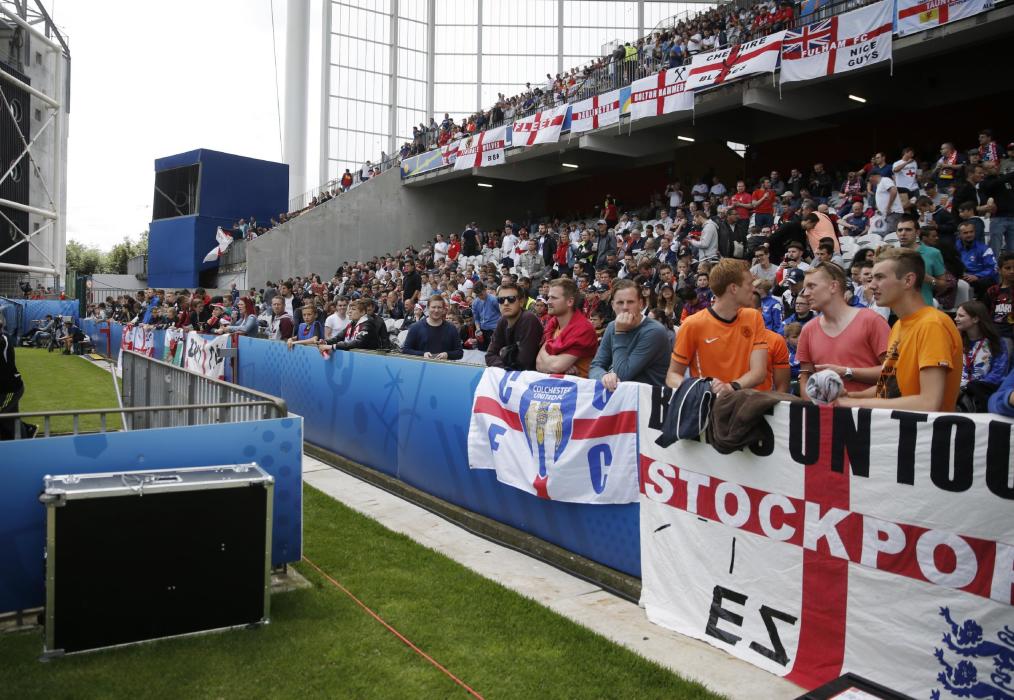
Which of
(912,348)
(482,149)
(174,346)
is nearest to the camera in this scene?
(912,348)

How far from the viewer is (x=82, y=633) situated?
4.15m

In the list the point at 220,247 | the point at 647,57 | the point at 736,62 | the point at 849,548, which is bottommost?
the point at 849,548

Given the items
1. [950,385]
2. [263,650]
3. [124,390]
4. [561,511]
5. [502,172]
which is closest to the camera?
[950,385]

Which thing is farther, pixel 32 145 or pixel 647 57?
pixel 32 145

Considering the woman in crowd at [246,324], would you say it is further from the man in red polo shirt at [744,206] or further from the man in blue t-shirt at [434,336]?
the man in red polo shirt at [744,206]

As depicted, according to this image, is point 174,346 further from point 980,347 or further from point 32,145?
point 32,145

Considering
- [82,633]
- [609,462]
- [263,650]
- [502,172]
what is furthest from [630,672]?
[502,172]

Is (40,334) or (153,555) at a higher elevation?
(40,334)

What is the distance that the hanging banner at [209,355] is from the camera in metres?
13.1

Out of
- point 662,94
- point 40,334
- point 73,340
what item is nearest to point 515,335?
point 662,94

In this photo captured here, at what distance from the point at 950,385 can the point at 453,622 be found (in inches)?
120

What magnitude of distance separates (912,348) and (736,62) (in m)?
15.5

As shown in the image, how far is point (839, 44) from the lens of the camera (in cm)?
1541

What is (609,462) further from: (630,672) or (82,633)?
(82,633)
